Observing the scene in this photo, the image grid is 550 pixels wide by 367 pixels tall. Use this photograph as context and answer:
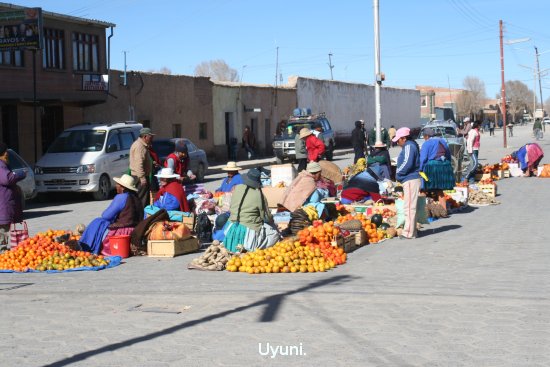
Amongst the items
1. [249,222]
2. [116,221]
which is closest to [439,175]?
[249,222]

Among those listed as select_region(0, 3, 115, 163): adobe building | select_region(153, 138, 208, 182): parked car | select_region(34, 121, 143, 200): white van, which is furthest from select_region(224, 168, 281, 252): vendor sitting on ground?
select_region(0, 3, 115, 163): adobe building

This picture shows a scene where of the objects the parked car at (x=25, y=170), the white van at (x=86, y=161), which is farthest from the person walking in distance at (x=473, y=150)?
the parked car at (x=25, y=170)

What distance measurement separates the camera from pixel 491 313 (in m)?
8.48

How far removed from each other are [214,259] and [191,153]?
1841cm

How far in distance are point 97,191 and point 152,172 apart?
7944 millimetres

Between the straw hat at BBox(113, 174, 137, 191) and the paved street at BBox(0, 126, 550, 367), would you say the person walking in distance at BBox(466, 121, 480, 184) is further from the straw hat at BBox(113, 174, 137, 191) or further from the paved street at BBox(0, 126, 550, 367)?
the straw hat at BBox(113, 174, 137, 191)

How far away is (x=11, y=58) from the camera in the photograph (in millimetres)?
29797

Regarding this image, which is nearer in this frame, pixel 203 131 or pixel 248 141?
pixel 203 131

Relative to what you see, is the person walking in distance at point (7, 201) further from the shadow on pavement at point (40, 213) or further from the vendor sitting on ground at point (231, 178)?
the shadow on pavement at point (40, 213)

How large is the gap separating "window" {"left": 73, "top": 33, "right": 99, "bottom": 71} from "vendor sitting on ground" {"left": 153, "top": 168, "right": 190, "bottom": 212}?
795 inches

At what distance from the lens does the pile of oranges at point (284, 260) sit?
11.2 meters

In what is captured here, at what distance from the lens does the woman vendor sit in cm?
1694

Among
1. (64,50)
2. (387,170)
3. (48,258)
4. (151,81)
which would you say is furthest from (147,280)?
(151,81)

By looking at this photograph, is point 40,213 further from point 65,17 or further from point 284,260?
point 65,17
